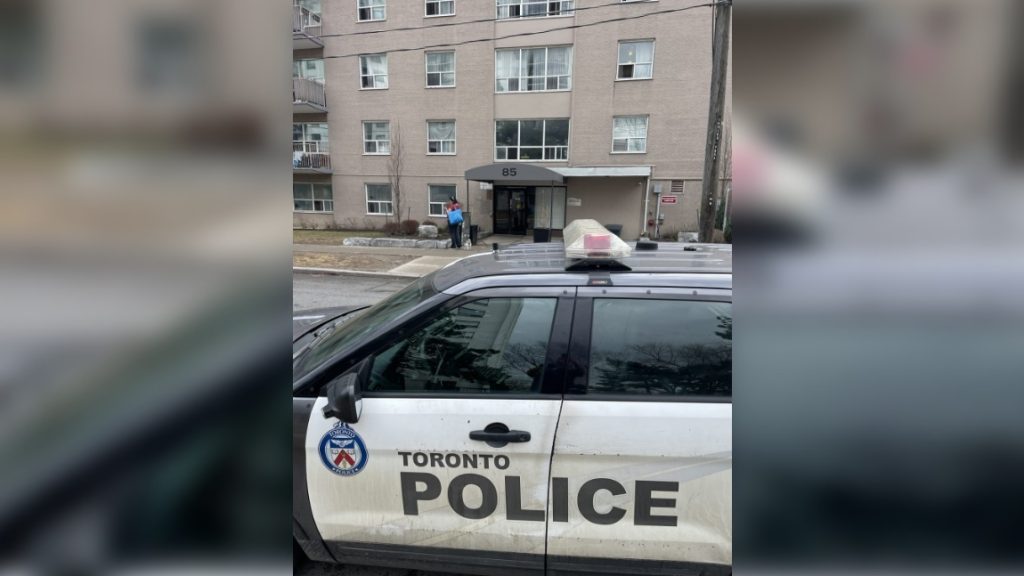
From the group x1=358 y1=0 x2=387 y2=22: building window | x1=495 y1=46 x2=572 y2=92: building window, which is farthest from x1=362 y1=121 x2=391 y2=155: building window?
x1=495 y1=46 x2=572 y2=92: building window

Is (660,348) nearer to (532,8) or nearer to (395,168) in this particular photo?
(532,8)

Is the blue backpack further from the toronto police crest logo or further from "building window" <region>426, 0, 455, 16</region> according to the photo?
the toronto police crest logo

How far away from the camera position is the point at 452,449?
1.86 meters

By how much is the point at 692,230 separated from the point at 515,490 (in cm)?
2041

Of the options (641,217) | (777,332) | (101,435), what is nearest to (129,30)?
(101,435)

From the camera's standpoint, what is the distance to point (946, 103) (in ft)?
1.76

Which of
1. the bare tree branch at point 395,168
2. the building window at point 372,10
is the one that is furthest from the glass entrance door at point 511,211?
the building window at point 372,10

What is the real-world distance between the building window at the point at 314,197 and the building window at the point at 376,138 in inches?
118

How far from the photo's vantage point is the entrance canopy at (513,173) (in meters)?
18.7

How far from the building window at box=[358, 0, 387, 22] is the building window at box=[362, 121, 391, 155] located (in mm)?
4702

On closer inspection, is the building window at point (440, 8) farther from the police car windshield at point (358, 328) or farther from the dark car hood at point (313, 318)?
the police car windshield at point (358, 328)

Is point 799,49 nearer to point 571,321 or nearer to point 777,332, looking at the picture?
point 777,332

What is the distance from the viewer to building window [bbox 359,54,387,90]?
22547 millimetres

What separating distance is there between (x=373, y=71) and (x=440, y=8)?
4.19 metres
